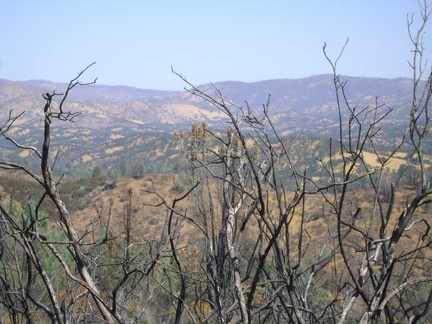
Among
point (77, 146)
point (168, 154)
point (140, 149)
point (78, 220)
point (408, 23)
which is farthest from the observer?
point (77, 146)

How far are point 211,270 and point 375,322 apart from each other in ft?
1.77

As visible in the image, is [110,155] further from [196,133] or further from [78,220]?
[196,133]

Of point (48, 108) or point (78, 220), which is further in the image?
point (78, 220)

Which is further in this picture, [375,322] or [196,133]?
[196,133]

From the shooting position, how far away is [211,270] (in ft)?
4.83

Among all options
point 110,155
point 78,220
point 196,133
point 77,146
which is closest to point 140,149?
point 110,155

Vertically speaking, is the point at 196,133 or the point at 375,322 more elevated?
the point at 196,133

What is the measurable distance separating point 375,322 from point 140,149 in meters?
122

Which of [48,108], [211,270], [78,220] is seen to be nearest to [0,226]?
[48,108]

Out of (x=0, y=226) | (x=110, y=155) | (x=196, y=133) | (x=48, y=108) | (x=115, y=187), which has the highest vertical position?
(x=48, y=108)

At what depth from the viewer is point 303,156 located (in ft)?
286

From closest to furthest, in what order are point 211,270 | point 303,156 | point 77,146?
1. point 211,270
2. point 303,156
3. point 77,146

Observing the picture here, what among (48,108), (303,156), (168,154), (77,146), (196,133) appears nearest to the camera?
(48,108)

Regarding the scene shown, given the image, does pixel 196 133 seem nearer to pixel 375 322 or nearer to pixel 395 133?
pixel 375 322
